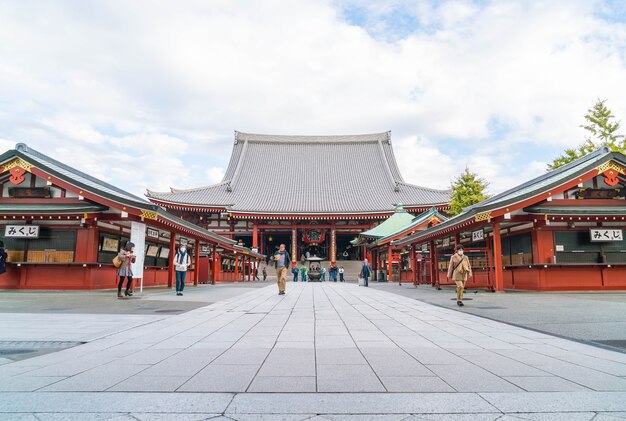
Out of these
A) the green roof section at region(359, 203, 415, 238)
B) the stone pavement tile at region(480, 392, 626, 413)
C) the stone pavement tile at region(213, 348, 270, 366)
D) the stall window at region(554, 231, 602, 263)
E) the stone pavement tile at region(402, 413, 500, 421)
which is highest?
the green roof section at region(359, 203, 415, 238)

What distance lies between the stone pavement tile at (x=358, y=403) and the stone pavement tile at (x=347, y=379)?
147 mm

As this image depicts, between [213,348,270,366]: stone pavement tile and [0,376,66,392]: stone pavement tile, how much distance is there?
Result: 4.92 feet

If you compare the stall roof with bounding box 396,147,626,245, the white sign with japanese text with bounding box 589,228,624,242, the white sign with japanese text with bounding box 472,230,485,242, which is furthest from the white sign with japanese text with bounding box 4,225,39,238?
the white sign with japanese text with bounding box 589,228,624,242

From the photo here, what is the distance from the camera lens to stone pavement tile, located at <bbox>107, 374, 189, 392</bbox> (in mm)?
3357

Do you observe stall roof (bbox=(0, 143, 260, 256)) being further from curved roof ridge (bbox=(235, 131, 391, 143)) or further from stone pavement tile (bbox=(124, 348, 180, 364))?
curved roof ridge (bbox=(235, 131, 391, 143))

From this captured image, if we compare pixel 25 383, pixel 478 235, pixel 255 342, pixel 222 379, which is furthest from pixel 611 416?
pixel 478 235

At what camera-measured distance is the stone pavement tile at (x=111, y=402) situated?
2.90 meters

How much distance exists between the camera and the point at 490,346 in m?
5.18

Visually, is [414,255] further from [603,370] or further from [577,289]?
[603,370]

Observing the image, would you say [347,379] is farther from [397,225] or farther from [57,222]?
[397,225]

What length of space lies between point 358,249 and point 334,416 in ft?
124

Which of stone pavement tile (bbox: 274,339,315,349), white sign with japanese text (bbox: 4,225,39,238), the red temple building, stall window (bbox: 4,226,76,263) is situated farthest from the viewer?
stall window (bbox: 4,226,76,263)

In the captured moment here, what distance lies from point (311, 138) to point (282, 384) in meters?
44.9

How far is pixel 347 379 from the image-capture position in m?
3.63
